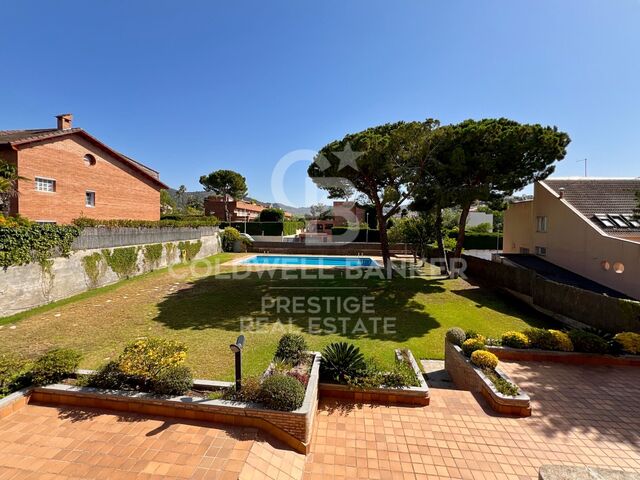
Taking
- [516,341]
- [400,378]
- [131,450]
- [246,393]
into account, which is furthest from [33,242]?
[516,341]

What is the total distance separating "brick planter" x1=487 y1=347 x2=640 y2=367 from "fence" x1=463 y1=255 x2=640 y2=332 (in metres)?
2.06

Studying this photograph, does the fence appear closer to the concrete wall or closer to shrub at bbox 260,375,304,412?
shrub at bbox 260,375,304,412

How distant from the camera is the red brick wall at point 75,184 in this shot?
53.4 ft

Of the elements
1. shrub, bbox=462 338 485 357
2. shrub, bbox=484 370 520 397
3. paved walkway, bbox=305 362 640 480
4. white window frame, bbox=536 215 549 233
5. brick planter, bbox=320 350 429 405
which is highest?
white window frame, bbox=536 215 549 233

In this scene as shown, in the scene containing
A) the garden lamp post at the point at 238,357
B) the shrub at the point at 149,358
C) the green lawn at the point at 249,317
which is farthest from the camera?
the green lawn at the point at 249,317

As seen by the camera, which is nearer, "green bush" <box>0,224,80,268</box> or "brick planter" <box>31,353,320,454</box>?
"brick planter" <box>31,353,320,454</box>

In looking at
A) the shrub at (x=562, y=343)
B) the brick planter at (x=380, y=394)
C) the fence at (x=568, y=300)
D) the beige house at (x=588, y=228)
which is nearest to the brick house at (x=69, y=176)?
the brick planter at (x=380, y=394)

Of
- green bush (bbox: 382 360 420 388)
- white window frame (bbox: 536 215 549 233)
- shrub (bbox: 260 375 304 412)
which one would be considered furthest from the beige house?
shrub (bbox: 260 375 304 412)

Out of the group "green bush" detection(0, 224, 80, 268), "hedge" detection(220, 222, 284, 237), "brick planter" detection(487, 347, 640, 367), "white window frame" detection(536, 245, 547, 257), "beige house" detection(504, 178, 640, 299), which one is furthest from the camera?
"hedge" detection(220, 222, 284, 237)

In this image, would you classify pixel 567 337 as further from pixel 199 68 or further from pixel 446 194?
pixel 199 68

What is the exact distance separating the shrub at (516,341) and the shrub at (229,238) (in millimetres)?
25524

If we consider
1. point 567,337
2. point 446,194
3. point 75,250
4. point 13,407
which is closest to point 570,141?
point 446,194

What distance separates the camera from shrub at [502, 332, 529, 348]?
7.52 metres

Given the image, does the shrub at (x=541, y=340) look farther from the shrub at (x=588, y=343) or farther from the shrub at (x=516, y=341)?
the shrub at (x=588, y=343)
